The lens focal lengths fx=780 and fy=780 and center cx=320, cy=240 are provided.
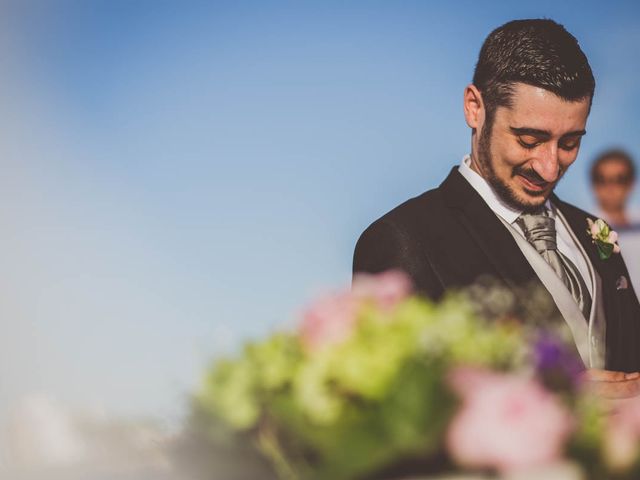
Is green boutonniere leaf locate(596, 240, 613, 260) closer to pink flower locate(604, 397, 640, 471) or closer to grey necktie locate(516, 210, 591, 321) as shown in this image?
grey necktie locate(516, 210, 591, 321)

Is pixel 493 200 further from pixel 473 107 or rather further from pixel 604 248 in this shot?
pixel 604 248

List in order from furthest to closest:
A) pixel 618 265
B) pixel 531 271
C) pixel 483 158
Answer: pixel 618 265 → pixel 483 158 → pixel 531 271

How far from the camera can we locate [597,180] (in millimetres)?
5109

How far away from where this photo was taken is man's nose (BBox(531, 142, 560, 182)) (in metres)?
2.22

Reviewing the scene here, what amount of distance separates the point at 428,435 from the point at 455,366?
0.30ft

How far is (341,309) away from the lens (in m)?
1.02

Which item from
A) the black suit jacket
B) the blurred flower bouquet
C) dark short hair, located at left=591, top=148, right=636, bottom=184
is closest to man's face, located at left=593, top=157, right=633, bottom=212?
dark short hair, located at left=591, top=148, right=636, bottom=184

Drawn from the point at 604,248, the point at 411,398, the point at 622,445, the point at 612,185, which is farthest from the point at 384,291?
the point at 612,185

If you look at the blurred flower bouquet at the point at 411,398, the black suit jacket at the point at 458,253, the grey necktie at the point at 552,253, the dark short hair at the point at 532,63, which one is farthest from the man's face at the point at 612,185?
the blurred flower bouquet at the point at 411,398

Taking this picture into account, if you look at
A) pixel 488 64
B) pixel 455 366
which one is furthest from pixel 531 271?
pixel 455 366

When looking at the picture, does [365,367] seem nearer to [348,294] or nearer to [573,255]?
[348,294]

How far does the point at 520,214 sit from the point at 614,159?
10.5 ft

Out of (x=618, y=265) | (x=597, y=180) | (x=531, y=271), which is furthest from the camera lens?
(x=597, y=180)

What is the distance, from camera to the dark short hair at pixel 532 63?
7.22ft
